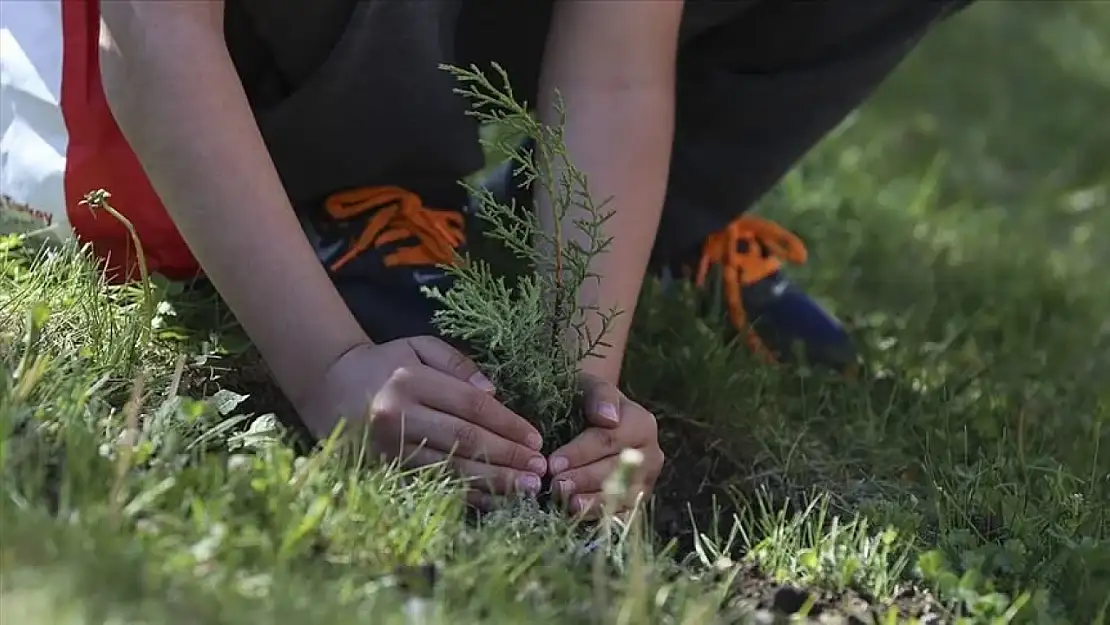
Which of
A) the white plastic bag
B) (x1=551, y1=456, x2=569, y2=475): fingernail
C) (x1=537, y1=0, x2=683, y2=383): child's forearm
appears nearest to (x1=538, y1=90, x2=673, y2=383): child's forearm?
(x1=537, y1=0, x2=683, y2=383): child's forearm

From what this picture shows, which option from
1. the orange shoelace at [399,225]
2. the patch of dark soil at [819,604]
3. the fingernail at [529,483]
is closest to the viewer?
the patch of dark soil at [819,604]

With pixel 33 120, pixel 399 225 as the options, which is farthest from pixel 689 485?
pixel 33 120

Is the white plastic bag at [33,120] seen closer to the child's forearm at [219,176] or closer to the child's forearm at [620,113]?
the child's forearm at [219,176]

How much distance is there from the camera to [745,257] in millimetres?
2148

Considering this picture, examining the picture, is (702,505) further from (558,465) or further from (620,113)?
(620,113)

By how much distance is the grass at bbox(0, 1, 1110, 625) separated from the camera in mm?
1126

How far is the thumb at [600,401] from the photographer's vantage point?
1.45 m

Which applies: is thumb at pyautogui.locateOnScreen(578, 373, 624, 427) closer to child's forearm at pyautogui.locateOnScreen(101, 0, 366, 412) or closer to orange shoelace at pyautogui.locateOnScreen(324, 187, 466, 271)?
child's forearm at pyautogui.locateOnScreen(101, 0, 366, 412)

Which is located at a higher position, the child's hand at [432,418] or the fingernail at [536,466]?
the child's hand at [432,418]

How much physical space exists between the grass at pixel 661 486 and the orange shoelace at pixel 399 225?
221 mm

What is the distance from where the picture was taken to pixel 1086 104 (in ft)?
10.7

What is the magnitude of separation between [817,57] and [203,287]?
923 millimetres

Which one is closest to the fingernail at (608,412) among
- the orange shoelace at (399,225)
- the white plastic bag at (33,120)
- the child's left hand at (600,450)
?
the child's left hand at (600,450)

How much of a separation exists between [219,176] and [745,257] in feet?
3.12
